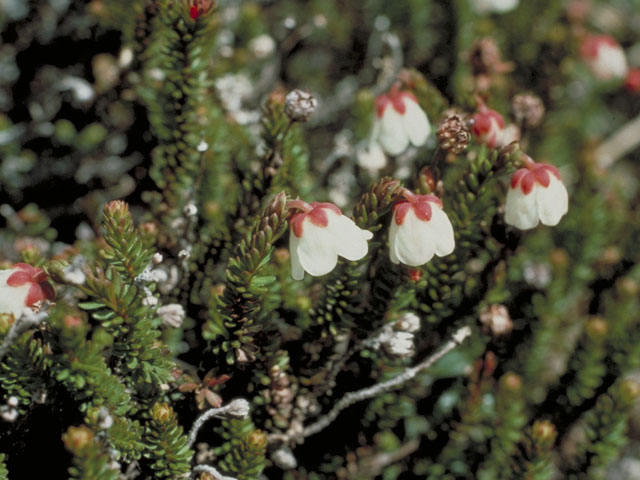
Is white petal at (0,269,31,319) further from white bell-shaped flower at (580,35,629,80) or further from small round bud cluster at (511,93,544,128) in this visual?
white bell-shaped flower at (580,35,629,80)

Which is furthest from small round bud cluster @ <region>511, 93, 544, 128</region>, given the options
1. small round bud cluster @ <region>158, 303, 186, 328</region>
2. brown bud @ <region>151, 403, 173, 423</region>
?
brown bud @ <region>151, 403, 173, 423</region>

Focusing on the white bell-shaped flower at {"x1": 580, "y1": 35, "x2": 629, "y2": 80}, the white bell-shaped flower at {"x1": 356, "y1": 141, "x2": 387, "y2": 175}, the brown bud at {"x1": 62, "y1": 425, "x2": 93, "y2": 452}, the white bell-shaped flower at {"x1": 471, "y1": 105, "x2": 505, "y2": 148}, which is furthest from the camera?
the white bell-shaped flower at {"x1": 580, "y1": 35, "x2": 629, "y2": 80}

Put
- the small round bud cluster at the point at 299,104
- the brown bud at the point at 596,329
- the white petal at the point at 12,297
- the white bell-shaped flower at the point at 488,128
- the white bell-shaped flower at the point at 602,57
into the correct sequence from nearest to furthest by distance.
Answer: the white petal at the point at 12,297 < the small round bud cluster at the point at 299,104 < the white bell-shaped flower at the point at 488,128 < the brown bud at the point at 596,329 < the white bell-shaped flower at the point at 602,57

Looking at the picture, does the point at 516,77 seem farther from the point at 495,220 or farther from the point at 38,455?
the point at 38,455

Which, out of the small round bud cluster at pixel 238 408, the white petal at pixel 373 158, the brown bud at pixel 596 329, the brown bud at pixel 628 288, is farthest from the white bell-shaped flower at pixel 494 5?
the small round bud cluster at pixel 238 408

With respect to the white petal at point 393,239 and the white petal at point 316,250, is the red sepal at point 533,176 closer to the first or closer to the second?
the white petal at point 393,239

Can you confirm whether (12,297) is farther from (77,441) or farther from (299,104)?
(299,104)
